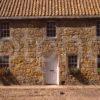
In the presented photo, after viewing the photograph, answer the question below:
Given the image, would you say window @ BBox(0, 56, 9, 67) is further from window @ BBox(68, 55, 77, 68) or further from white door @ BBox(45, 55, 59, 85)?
window @ BBox(68, 55, 77, 68)

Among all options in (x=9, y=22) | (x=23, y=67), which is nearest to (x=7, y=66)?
(x=23, y=67)

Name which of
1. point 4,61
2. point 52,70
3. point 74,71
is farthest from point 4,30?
point 74,71

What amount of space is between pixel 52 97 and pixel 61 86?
5.88 m

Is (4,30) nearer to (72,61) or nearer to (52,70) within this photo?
(52,70)

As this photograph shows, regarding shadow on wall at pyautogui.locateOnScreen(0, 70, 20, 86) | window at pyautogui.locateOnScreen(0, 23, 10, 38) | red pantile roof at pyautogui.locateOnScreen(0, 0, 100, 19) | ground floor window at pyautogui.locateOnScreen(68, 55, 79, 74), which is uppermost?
red pantile roof at pyautogui.locateOnScreen(0, 0, 100, 19)

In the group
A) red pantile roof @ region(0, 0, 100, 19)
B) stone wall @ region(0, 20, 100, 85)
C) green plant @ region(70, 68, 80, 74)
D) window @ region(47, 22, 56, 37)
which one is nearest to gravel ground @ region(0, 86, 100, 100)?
green plant @ region(70, 68, 80, 74)

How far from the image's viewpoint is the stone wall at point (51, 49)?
99.8 ft

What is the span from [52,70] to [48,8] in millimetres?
4622

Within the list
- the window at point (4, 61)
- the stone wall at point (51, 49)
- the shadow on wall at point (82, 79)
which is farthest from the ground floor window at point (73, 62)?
the window at point (4, 61)

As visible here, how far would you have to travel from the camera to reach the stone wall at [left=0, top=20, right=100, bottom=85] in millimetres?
30406

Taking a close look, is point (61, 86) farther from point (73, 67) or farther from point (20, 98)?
point (20, 98)

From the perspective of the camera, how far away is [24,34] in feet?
101

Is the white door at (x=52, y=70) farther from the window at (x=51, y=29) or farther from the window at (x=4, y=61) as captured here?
the window at (x=4, y=61)

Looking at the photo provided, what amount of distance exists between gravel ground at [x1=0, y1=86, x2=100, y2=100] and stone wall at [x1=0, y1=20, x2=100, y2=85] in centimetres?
201
